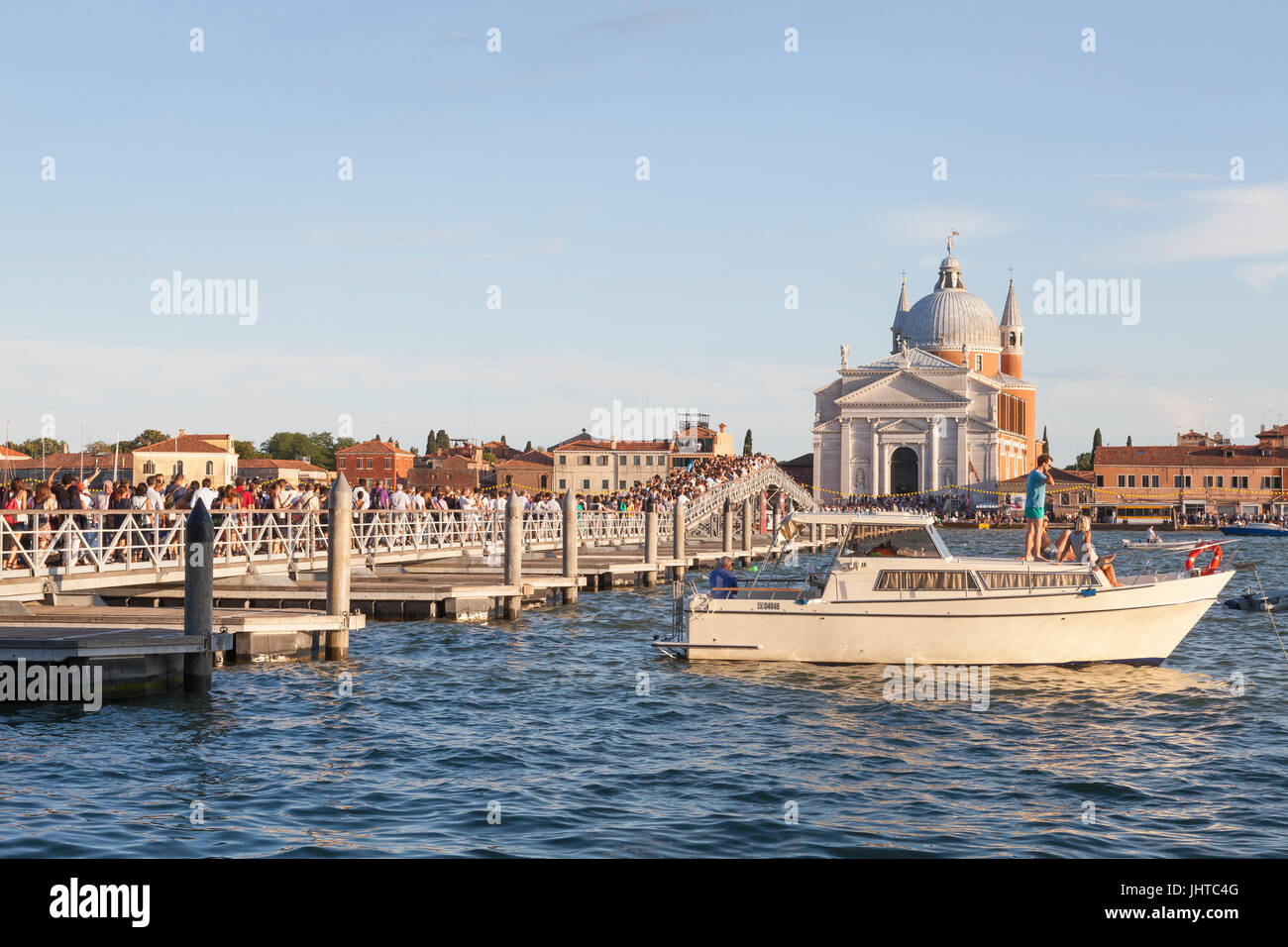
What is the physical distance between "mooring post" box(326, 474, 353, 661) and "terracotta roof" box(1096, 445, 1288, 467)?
372 ft

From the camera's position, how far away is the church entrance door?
416 ft

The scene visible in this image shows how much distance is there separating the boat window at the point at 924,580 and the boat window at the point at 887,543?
29 centimetres

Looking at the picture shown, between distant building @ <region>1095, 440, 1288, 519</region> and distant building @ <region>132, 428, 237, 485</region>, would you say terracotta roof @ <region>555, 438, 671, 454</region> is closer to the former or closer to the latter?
distant building @ <region>132, 428, 237, 485</region>

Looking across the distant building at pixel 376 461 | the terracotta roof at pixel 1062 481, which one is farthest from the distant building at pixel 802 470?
the distant building at pixel 376 461

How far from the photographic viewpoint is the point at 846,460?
12606cm

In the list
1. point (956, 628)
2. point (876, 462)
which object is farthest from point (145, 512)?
point (876, 462)

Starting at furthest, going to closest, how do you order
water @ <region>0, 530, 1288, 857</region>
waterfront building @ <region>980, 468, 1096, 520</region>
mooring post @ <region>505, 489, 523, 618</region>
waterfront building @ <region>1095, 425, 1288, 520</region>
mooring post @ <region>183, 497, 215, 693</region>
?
1. waterfront building @ <region>1095, 425, 1288, 520</region>
2. waterfront building @ <region>980, 468, 1096, 520</region>
3. mooring post @ <region>505, 489, 523, 618</region>
4. mooring post @ <region>183, 497, 215, 693</region>
5. water @ <region>0, 530, 1288, 857</region>

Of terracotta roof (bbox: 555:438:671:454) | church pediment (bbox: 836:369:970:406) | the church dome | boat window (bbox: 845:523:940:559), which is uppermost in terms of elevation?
the church dome

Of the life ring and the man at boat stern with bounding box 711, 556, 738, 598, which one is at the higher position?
the life ring

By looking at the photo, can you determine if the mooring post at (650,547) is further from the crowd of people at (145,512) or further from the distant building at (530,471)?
the distant building at (530,471)

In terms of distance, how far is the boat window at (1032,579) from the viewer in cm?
2044

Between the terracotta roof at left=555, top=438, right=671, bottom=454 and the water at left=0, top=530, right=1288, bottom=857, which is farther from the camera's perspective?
the terracotta roof at left=555, top=438, right=671, bottom=454

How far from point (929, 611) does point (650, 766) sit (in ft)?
26.0

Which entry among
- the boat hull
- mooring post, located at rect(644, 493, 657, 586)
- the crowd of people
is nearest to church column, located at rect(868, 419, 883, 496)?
mooring post, located at rect(644, 493, 657, 586)
